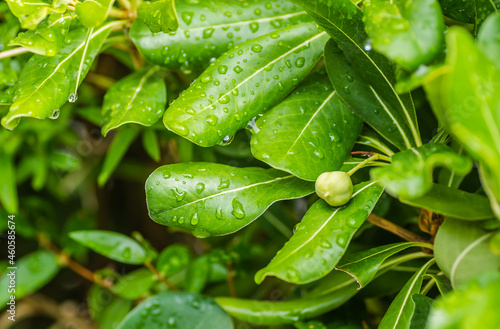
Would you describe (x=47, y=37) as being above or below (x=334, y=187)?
above

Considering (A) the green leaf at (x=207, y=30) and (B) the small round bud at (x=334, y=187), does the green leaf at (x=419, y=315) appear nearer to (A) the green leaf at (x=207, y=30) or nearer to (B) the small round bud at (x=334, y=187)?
(B) the small round bud at (x=334, y=187)

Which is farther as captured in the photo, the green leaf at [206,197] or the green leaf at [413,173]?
the green leaf at [206,197]

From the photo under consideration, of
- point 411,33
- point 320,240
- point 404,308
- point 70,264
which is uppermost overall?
point 411,33

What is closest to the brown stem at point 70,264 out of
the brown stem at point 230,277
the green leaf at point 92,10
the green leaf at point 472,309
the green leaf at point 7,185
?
the green leaf at point 7,185

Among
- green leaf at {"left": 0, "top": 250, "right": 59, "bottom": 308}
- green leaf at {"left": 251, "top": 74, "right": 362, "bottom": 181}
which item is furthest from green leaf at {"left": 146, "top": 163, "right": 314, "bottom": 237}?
green leaf at {"left": 0, "top": 250, "right": 59, "bottom": 308}

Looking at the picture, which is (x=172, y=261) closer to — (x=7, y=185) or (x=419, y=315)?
(x=7, y=185)

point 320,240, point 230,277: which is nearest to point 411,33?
point 320,240

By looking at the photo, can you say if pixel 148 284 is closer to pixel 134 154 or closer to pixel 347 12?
pixel 347 12

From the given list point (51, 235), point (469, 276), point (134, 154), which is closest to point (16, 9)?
point (469, 276)
